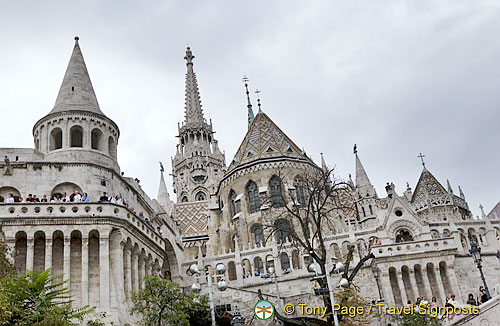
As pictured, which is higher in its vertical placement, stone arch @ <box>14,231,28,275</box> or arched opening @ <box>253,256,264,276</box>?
arched opening @ <box>253,256,264,276</box>

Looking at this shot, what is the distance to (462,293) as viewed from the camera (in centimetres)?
2792

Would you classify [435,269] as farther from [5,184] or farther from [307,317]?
[5,184]

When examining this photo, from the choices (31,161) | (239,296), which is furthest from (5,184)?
(239,296)

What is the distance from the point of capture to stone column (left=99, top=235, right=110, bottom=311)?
20.9 meters

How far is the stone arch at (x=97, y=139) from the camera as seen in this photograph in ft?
87.0

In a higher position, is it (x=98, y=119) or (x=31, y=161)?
(x=98, y=119)

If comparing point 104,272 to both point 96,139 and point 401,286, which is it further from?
point 401,286

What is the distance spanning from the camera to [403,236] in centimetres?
3316

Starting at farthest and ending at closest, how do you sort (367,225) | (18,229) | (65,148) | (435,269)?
(367,225), (435,269), (65,148), (18,229)

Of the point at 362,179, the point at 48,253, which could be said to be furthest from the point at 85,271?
the point at 362,179

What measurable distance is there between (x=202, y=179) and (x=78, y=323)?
166 feet

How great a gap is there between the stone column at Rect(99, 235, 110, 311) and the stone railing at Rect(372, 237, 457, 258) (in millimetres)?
13356

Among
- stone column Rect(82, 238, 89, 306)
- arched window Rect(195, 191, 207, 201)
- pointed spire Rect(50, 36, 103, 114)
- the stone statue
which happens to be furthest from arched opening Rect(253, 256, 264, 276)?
arched window Rect(195, 191, 207, 201)

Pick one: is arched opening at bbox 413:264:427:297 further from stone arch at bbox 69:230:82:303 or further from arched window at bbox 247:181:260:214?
stone arch at bbox 69:230:82:303
